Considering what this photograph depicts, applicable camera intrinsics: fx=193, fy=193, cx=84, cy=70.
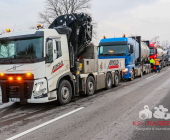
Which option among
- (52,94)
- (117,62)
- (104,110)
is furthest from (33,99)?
(117,62)

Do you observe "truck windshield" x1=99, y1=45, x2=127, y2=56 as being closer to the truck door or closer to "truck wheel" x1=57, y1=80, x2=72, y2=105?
"truck wheel" x1=57, y1=80, x2=72, y2=105

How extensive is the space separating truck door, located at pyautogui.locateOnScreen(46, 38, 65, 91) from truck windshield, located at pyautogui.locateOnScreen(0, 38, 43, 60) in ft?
1.00

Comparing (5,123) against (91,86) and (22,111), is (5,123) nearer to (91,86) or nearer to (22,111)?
(22,111)

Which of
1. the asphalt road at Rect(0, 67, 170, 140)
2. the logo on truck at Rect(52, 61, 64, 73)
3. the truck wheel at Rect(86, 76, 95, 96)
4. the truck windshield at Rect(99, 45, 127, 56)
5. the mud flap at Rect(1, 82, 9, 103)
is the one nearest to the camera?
the asphalt road at Rect(0, 67, 170, 140)

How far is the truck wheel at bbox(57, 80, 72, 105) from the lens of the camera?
7.17 m

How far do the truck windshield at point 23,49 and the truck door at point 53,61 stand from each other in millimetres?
304

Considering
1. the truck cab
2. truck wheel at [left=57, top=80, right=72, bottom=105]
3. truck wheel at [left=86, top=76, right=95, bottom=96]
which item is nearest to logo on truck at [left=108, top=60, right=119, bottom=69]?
truck wheel at [left=86, top=76, right=95, bottom=96]

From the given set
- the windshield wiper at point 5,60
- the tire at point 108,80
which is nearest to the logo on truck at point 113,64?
the tire at point 108,80

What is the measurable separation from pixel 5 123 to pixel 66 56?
131 inches

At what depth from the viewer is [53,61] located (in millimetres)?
6789

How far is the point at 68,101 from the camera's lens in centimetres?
763

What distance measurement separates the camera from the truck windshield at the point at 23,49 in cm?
639

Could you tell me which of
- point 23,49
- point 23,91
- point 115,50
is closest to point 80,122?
point 23,91

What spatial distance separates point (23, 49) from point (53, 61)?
42.4 inches
